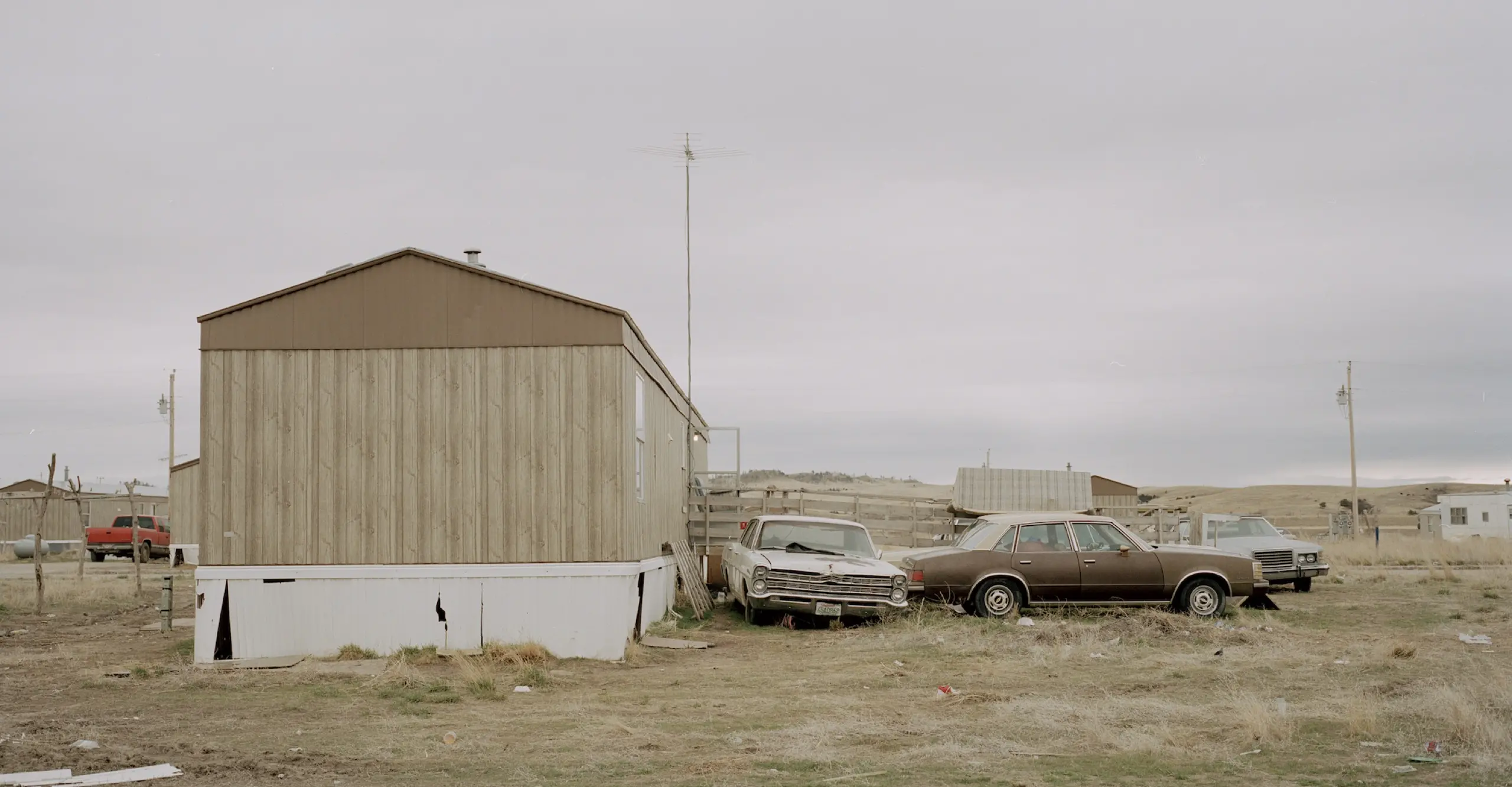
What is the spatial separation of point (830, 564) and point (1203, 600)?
479cm

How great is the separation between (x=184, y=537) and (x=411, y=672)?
28.3m

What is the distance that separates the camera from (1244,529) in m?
23.3

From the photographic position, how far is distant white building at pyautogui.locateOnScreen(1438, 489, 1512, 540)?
4878cm

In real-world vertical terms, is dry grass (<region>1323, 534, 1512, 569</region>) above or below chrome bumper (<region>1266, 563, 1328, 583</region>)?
below

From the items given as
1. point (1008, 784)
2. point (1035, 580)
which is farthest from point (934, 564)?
→ point (1008, 784)

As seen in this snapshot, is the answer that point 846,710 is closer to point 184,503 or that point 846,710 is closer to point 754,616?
point 754,616

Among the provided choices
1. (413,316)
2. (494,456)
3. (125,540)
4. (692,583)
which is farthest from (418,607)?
(125,540)

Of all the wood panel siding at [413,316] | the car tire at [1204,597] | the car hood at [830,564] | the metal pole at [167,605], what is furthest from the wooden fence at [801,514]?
the metal pole at [167,605]

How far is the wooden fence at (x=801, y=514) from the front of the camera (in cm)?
2273

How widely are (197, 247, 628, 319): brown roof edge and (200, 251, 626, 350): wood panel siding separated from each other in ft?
0.04

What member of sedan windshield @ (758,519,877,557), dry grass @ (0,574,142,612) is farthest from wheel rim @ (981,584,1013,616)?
dry grass @ (0,574,142,612)

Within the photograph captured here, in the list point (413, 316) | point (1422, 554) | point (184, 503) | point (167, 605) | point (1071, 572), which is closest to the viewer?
point (413, 316)

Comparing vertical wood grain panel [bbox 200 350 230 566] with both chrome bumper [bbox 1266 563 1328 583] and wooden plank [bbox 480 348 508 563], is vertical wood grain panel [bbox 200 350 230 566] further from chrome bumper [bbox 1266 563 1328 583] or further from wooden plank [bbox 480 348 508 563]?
chrome bumper [bbox 1266 563 1328 583]

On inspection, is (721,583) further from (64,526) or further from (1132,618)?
(64,526)
